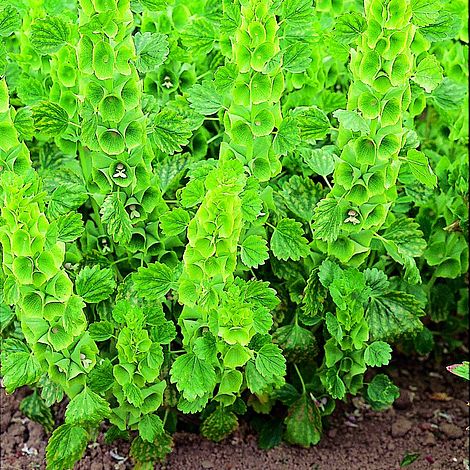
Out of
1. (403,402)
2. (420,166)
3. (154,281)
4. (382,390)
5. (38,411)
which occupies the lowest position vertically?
(403,402)

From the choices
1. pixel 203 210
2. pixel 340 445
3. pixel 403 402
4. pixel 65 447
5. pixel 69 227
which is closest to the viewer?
pixel 203 210

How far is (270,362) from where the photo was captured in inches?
75.4

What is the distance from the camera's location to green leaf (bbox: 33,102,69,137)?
1921 millimetres

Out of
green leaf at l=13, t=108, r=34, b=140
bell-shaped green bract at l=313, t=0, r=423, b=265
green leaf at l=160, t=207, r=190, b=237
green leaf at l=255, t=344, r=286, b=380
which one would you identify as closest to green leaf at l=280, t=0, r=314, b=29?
bell-shaped green bract at l=313, t=0, r=423, b=265

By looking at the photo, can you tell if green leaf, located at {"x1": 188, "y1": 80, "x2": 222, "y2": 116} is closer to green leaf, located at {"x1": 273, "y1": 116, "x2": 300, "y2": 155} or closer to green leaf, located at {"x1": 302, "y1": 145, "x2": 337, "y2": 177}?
green leaf, located at {"x1": 273, "y1": 116, "x2": 300, "y2": 155}

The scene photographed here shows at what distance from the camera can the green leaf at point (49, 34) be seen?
1840 mm

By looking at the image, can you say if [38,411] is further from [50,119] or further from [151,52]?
[151,52]

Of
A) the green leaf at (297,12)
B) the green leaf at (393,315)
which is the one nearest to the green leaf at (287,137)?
the green leaf at (297,12)

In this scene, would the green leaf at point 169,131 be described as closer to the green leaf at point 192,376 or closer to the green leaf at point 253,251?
the green leaf at point 253,251

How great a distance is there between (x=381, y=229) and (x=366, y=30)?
54 cm

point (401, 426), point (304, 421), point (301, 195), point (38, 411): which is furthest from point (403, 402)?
point (38, 411)

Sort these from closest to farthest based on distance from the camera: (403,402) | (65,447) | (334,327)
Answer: (65,447)
(334,327)
(403,402)

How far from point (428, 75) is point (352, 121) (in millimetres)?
206

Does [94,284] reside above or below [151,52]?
below
